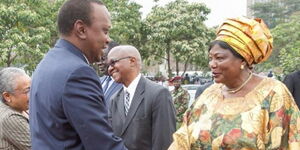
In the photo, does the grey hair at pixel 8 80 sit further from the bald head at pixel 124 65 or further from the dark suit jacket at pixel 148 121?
the dark suit jacket at pixel 148 121

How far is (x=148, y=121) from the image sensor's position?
380 cm

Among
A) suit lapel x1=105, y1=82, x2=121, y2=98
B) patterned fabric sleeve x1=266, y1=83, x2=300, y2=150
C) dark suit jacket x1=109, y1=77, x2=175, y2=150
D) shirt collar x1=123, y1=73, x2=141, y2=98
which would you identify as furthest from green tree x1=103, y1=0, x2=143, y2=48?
patterned fabric sleeve x1=266, y1=83, x2=300, y2=150

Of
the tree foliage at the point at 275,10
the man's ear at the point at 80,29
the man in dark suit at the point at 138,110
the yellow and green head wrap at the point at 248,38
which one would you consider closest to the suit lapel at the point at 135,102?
the man in dark suit at the point at 138,110

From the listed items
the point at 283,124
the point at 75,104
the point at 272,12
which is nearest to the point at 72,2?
the point at 75,104

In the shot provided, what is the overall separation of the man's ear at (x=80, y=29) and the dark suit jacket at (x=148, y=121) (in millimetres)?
1581

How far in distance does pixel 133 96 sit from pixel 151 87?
0.57 feet

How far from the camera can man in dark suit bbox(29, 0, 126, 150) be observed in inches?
84.6

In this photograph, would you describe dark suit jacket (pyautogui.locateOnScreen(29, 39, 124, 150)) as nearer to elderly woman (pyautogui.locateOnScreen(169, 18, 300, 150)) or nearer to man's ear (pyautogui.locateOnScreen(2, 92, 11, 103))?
elderly woman (pyautogui.locateOnScreen(169, 18, 300, 150))

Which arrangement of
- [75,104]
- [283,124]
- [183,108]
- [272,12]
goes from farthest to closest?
[272,12]
[183,108]
[283,124]
[75,104]

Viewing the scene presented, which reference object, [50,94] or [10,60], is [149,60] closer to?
[10,60]

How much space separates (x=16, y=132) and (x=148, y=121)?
41.7 inches

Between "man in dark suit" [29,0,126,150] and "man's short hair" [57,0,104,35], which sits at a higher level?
"man's short hair" [57,0,104,35]

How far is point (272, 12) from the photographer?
226ft

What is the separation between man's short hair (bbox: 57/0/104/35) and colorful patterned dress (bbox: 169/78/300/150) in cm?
119
